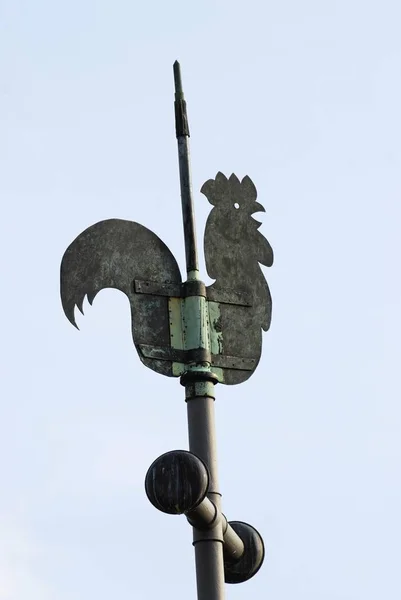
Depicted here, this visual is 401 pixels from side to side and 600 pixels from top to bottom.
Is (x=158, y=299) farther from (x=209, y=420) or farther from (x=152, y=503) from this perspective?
(x=152, y=503)

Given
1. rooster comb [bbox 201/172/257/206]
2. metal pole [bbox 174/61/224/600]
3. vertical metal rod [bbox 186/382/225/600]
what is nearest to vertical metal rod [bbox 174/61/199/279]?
metal pole [bbox 174/61/224/600]

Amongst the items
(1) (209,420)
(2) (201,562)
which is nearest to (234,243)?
(1) (209,420)

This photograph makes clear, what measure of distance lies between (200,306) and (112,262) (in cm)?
41

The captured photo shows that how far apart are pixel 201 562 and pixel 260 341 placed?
3.23ft

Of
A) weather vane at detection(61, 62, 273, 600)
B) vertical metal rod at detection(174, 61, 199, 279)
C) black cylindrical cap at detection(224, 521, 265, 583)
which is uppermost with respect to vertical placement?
vertical metal rod at detection(174, 61, 199, 279)

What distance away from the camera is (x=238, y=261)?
5613 mm

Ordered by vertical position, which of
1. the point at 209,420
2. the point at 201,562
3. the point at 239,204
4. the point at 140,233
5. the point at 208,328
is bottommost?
the point at 201,562

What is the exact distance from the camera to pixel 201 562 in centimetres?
484

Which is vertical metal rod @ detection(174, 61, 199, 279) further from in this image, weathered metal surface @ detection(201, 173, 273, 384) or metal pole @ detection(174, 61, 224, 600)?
weathered metal surface @ detection(201, 173, 273, 384)

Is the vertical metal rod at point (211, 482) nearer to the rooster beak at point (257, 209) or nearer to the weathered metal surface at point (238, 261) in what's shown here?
the weathered metal surface at point (238, 261)

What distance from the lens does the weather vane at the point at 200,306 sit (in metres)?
4.99

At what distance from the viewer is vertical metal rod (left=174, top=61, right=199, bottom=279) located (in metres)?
5.34

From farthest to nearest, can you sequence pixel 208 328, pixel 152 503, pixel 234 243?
pixel 234 243 < pixel 208 328 < pixel 152 503

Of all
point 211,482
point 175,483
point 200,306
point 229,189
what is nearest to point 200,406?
point 211,482
